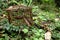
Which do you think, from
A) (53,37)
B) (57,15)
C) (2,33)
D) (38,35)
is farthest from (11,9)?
(57,15)

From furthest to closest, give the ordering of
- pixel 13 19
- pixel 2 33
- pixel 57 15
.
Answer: pixel 57 15 → pixel 13 19 → pixel 2 33

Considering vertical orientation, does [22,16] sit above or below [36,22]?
above

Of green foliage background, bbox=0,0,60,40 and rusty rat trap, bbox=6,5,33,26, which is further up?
rusty rat trap, bbox=6,5,33,26

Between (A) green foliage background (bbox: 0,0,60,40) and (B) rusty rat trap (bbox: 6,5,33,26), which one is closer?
(A) green foliage background (bbox: 0,0,60,40)

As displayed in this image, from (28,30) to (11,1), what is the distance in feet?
4.68

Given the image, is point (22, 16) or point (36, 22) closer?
point (22, 16)

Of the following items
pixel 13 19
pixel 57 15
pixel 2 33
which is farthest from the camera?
pixel 57 15

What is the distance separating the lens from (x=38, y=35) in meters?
4.00

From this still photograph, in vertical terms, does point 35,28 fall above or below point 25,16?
below

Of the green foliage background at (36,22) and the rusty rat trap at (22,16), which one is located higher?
the rusty rat trap at (22,16)

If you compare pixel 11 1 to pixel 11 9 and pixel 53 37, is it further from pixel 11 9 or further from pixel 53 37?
pixel 53 37

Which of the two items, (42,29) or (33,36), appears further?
(42,29)

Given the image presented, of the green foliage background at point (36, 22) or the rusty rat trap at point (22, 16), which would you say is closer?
the green foliage background at point (36, 22)

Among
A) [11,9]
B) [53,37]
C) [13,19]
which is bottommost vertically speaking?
[53,37]
